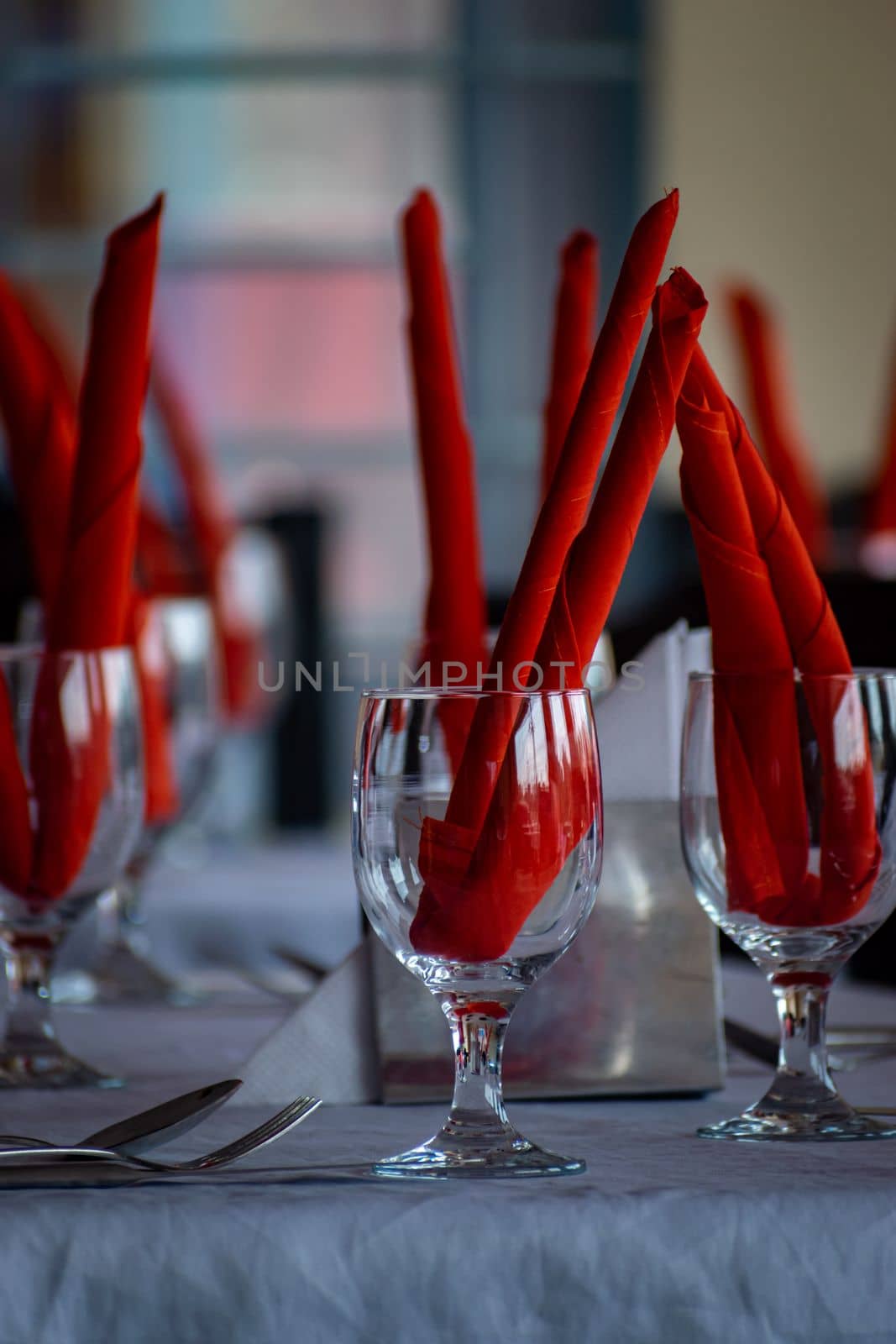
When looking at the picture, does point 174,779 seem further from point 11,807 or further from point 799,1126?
point 799,1126

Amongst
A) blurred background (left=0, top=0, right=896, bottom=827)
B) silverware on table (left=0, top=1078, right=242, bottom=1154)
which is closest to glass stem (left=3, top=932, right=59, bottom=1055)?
silverware on table (left=0, top=1078, right=242, bottom=1154)

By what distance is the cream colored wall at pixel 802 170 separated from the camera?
4457 mm

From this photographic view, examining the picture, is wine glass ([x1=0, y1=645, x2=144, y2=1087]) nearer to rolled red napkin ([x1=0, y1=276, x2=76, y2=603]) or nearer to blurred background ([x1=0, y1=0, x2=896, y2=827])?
rolled red napkin ([x1=0, y1=276, x2=76, y2=603])

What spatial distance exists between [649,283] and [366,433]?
4263mm

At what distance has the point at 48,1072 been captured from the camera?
0.63m

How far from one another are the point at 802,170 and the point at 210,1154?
4.31 meters

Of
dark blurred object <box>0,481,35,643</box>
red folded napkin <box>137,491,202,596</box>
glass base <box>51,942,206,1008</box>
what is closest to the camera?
glass base <box>51,942,206,1008</box>

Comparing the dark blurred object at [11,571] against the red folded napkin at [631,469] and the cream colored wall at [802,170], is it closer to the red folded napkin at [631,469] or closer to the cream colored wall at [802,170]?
the red folded napkin at [631,469]

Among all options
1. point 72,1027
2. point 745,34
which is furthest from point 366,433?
point 72,1027

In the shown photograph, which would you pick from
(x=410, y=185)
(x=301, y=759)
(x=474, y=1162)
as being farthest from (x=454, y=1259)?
(x=410, y=185)

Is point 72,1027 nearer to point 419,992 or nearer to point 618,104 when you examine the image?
point 419,992

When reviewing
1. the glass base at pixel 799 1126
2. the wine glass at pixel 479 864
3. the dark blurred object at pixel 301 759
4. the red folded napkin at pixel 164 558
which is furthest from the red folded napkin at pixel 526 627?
the dark blurred object at pixel 301 759

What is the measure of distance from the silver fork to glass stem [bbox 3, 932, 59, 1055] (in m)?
0.14

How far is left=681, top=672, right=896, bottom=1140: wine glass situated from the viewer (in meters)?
0.53
